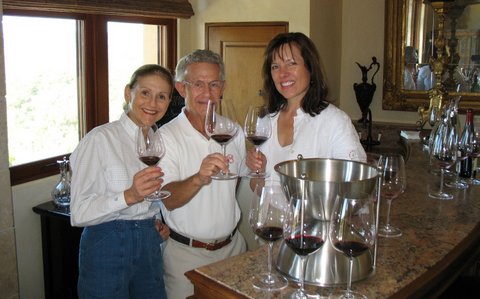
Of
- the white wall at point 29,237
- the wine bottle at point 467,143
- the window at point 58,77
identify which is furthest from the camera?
the window at point 58,77

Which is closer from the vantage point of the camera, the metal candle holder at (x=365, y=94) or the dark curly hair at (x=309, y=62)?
the dark curly hair at (x=309, y=62)

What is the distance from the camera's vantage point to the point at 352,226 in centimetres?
146

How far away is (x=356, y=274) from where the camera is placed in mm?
1573

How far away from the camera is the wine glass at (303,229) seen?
4.80 feet

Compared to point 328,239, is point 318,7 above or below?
above

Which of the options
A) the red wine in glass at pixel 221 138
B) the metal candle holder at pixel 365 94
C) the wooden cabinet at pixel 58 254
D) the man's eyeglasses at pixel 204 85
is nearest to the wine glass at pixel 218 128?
the red wine in glass at pixel 221 138

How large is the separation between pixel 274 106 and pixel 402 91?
3380 mm

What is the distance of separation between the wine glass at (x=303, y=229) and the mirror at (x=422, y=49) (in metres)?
4.22

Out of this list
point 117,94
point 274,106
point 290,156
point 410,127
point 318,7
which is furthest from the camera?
point 410,127

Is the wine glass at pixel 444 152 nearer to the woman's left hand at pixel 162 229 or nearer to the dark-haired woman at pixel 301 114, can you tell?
the dark-haired woman at pixel 301 114

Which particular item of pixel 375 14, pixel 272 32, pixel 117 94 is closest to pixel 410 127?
pixel 375 14

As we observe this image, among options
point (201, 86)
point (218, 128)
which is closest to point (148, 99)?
point (201, 86)

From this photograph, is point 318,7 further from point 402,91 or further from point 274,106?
point 274,106

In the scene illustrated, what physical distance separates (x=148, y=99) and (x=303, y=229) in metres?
1.14
